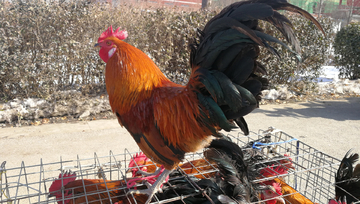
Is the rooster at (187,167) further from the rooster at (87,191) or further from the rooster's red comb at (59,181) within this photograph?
the rooster's red comb at (59,181)

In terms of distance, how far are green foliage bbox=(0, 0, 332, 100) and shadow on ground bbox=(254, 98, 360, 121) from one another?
1605 millimetres

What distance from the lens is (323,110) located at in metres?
7.30

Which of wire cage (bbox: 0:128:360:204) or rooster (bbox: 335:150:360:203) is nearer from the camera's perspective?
wire cage (bbox: 0:128:360:204)

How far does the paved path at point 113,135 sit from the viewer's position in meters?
4.48

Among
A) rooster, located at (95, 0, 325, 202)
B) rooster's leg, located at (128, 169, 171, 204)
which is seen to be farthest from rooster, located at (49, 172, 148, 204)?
rooster, located at (95, 0, 325, 202)

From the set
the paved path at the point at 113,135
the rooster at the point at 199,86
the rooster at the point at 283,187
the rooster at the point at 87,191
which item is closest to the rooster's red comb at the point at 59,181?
the rooster at the point at 87,191

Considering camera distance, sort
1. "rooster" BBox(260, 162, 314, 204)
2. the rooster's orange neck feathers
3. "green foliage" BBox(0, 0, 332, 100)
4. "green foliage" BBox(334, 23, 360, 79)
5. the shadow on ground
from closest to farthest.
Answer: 1. the rooster's orange neck feathers
2. "rooster" BBox(260, 162, 314, 204)
3. "green foliage" BBox(0, 0, 332, 100)
4. the shadow on ground
5. "green foliage" BBox(334, 23, 360, 79)

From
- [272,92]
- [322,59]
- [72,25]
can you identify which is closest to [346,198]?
[272,92]

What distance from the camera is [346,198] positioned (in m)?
2.45

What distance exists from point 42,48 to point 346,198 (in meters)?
6.78

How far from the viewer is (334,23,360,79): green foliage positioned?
29.5ft

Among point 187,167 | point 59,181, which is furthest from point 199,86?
point 59,181

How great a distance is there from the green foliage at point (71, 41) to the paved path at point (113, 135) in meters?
1.33

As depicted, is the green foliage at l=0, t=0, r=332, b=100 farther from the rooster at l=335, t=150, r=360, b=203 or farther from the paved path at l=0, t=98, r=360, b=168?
the rooster at l=335, t=150, r=360, b=203
